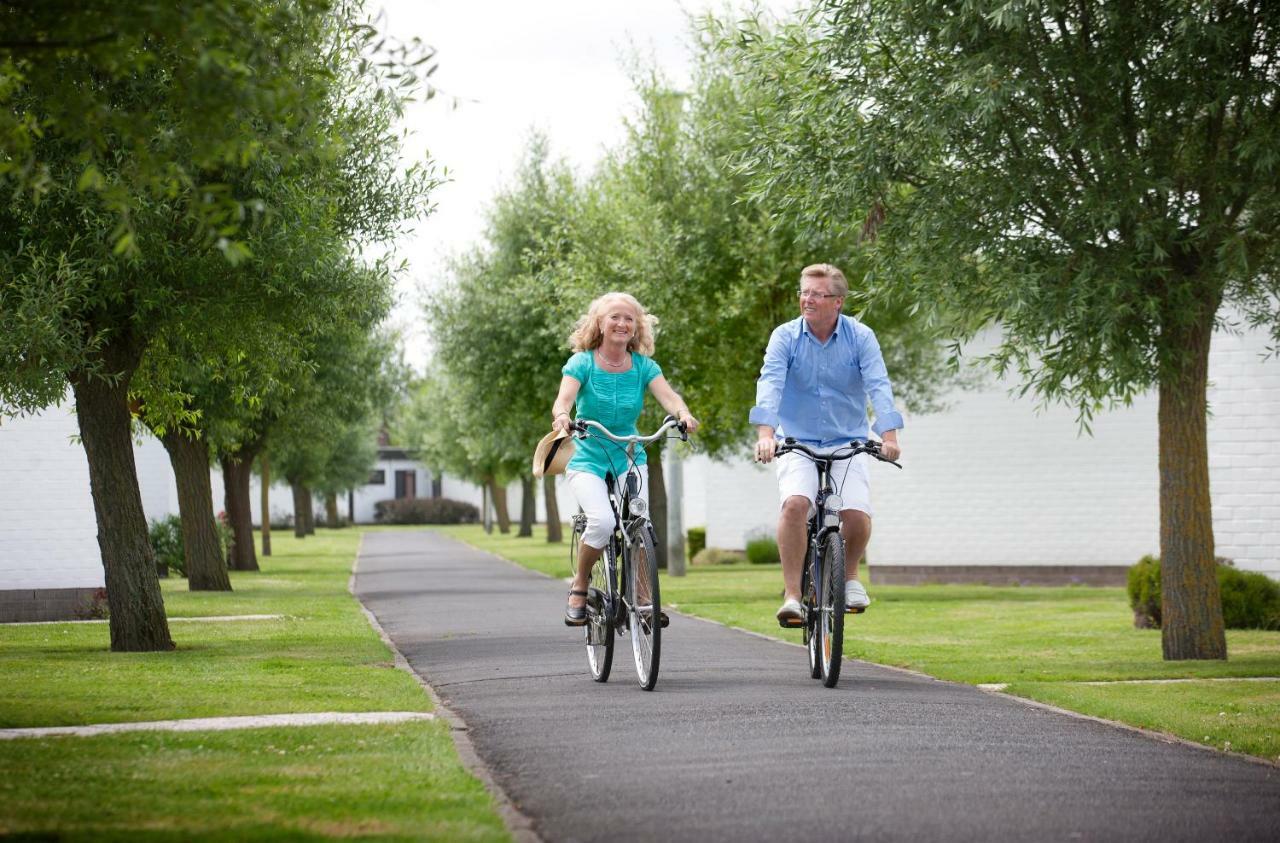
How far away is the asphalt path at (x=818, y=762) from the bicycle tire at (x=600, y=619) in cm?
14

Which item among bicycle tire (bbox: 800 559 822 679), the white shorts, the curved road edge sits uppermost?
the white shorts

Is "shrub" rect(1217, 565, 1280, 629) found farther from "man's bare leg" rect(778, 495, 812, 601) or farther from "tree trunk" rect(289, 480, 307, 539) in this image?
"tree trunk" rect(289, 480, 307, 539)

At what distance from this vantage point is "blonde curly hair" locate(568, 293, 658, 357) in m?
8.78

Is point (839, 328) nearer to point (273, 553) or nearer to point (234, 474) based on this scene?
point (234, 474)

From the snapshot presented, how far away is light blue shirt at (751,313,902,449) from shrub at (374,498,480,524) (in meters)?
79.7

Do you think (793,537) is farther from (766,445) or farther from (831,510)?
(766,445)

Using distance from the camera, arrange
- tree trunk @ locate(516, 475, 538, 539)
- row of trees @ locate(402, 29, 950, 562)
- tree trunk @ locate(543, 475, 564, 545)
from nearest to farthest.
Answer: row of trees @ locate(402, 29, 950, 562), tree trunk @ locate(543, 475, 564, 545), tree trunk @ locate(516, 475, 538, 539)

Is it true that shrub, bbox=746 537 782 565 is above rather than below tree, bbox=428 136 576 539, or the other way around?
below

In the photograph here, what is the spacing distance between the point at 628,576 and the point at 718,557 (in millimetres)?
29742

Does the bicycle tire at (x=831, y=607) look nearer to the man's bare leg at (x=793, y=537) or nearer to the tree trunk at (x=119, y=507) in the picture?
the man's bare leg at (x=793, y=537)

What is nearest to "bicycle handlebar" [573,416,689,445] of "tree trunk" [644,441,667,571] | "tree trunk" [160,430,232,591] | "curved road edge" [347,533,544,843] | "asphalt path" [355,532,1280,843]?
"asphalt path" [355,532,1280,843]

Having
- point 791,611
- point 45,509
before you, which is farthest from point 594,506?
point 45,509

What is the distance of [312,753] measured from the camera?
6484mm

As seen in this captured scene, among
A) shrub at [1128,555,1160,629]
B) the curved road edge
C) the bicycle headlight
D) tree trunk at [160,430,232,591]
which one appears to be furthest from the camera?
tree trunk at [160,430,232,591]
